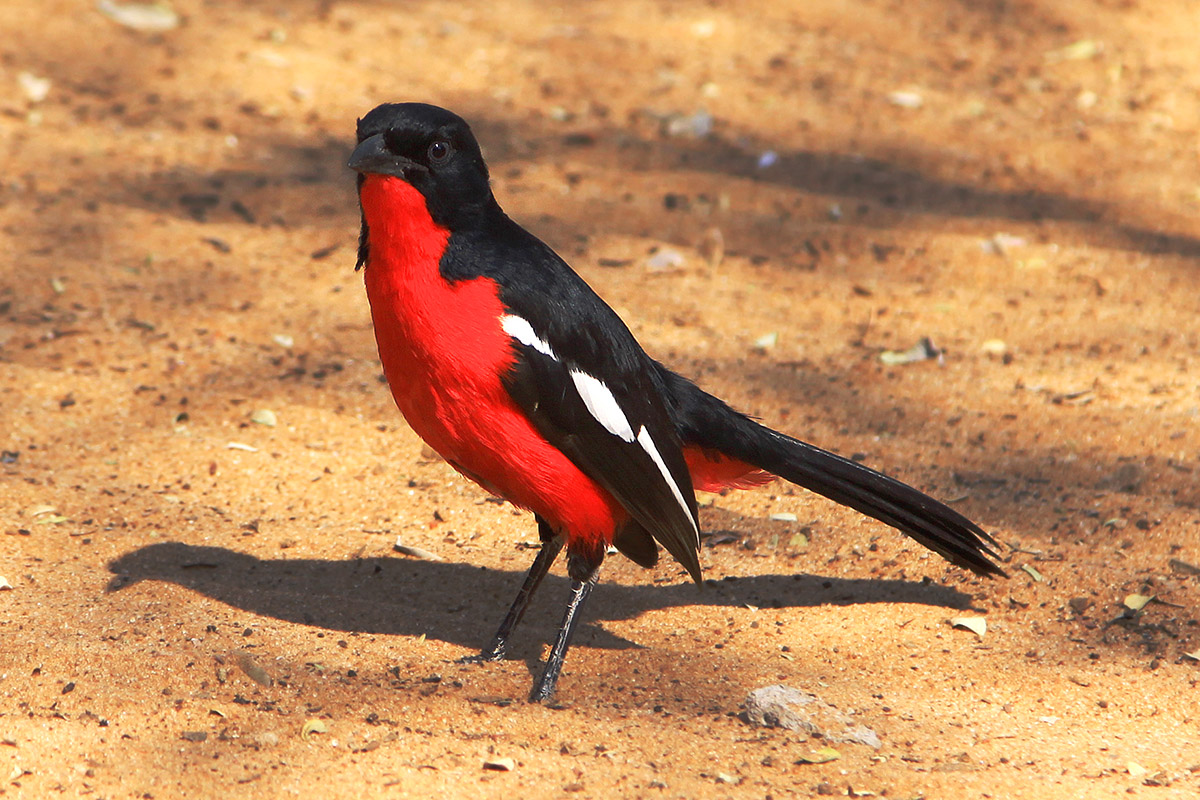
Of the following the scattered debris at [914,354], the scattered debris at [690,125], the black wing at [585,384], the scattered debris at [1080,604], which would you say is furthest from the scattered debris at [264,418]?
the scattered debris at [690,125]

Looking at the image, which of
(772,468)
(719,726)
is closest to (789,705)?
(719,726)

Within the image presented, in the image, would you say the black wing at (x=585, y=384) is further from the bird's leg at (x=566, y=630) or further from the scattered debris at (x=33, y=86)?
the scattered debris at (x=33, y=86)

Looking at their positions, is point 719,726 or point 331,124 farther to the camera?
point 331,124

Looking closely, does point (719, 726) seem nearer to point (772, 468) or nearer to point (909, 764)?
point (909, 764)

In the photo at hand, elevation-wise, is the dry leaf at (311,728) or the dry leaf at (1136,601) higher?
the dry leaf at (1136,601)

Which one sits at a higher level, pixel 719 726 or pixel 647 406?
pixel 647 406

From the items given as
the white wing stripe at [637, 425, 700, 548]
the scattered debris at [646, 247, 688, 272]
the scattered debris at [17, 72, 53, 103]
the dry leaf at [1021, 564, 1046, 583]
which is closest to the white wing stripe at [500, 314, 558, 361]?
the white wing stripe at [637, 425, 700, 548]

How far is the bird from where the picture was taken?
336 centimetres

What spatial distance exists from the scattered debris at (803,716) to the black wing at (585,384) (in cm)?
42

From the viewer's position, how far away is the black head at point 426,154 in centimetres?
336

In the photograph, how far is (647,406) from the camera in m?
3.77

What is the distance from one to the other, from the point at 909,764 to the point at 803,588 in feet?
3.62

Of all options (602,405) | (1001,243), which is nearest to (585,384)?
(602,405)

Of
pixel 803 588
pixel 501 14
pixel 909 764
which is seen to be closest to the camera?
pixel 909 764
